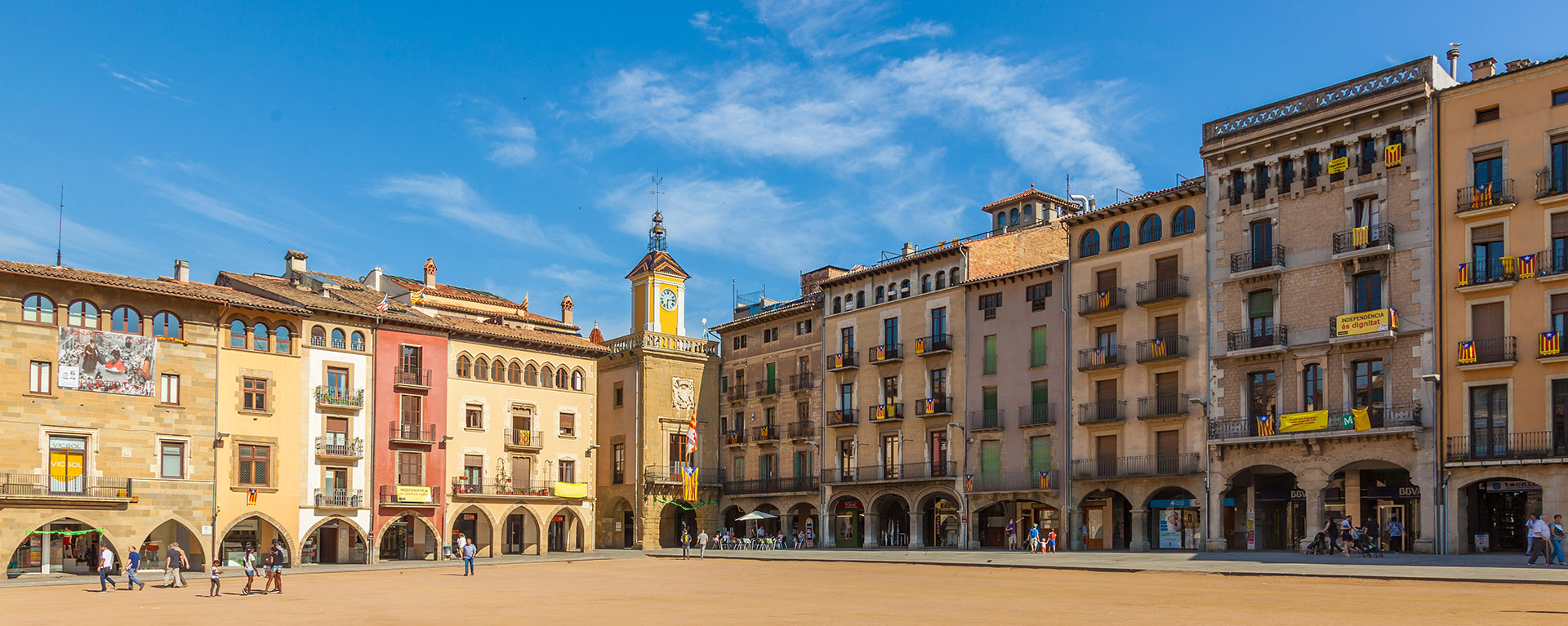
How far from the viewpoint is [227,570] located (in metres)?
51.6

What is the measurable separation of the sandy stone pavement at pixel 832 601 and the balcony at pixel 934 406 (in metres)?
19.3

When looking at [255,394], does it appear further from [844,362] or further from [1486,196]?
[1486,196]


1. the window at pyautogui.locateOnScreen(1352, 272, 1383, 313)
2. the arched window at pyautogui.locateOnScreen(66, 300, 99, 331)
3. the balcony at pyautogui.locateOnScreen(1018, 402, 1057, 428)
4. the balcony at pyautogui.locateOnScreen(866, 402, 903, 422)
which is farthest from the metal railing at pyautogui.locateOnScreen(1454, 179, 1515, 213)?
the arched window at pyautogui.locateOnScreen(66, 300, 99, 331)

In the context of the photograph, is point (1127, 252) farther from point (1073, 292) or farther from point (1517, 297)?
point (1517, 297)

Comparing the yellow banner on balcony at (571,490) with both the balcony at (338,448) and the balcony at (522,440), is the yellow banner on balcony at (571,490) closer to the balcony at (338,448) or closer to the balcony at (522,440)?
the balcony at (522,440)

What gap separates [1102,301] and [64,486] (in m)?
39.3

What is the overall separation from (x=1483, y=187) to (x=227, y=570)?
45487mm

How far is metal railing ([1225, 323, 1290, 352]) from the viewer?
4753 centimetres

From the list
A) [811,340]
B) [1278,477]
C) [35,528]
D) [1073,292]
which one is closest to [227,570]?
[35,528]

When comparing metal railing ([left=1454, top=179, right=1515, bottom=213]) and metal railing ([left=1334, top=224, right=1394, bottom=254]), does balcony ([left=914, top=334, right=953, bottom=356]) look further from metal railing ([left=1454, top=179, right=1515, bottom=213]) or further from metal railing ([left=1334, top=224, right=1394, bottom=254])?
metal railing ([left=1454, top=179, right=1515, bottom=213])

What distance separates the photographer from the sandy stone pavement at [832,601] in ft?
77.5

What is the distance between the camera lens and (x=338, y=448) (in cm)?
5766

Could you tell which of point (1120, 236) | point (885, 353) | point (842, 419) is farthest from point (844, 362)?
point (1120, 236)

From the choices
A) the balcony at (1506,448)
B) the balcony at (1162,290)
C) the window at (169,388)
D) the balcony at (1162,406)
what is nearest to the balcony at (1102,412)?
the balcony at (1162,406)
